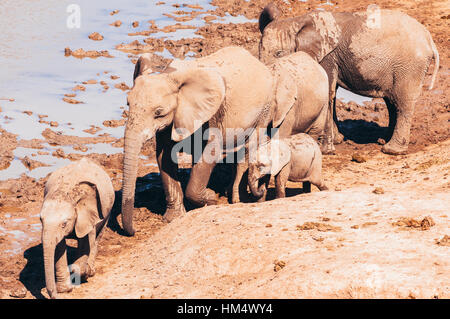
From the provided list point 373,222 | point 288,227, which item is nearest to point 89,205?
point 288,227

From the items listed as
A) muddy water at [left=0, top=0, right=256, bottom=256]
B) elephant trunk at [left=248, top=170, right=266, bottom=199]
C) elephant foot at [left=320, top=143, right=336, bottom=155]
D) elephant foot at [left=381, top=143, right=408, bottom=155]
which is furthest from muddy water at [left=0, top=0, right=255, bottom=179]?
elephant foot at [left=381, top=143, right=408, bottom=155]

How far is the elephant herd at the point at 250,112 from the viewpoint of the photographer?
6.89 metres

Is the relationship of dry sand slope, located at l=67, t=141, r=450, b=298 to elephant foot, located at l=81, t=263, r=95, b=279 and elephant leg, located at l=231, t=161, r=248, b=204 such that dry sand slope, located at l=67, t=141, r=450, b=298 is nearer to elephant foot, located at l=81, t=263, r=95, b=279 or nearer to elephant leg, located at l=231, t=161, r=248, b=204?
elephant foot, located at l=81, t=263, r=95, b=279

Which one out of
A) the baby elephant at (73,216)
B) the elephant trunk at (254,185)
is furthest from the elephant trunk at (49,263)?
the elephant trunk at (254,185)

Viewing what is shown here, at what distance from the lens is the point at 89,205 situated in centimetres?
683

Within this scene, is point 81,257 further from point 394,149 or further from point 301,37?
point 394,149

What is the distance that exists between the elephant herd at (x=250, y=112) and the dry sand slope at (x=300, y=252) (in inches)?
23.8

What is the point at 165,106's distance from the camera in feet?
25.6

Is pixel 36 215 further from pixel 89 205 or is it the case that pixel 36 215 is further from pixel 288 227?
pixel 288 227

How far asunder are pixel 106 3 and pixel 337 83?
33.3 feet

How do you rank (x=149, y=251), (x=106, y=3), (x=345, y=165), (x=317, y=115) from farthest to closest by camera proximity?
(x=106, y=3) < (x=345, y=165) < (x=317, y=115) < (x=149, y=251)

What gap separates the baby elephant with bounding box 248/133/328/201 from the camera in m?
8.55

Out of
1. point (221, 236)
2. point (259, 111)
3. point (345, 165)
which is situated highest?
point (259, 111)
